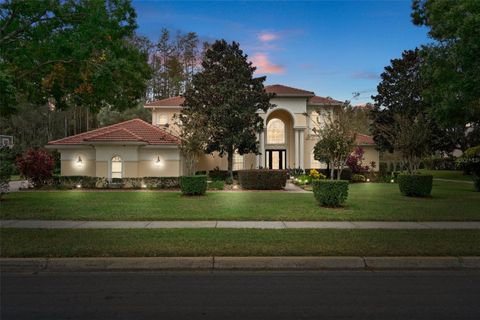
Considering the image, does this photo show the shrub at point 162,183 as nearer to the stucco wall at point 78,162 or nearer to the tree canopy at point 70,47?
the stucco wall at point 78,162

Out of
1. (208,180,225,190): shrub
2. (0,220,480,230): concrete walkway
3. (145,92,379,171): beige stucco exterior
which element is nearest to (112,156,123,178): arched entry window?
(208,180,225,190): shrub

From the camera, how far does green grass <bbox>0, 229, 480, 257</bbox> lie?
8.41 m

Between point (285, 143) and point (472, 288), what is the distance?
107 ft

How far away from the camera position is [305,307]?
5.68 metres

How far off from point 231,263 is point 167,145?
2140 centimetres

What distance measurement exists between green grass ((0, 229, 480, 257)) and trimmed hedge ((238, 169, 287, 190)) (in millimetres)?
14507

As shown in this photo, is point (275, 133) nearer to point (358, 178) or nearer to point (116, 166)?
point (358, 178)

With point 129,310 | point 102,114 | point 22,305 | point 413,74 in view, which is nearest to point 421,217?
point 129,310

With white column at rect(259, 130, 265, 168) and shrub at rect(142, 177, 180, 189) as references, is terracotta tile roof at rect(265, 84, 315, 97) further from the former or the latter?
shrub at rect(142, 177, 180, 189)

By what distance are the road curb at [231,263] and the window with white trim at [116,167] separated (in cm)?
2065

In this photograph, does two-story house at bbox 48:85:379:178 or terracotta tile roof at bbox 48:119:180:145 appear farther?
two-story house at bbox 48:85:379:178

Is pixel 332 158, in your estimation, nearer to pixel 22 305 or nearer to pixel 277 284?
pixel 277 284

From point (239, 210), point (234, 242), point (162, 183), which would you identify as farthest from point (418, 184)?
point (162, 183)

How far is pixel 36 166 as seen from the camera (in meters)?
25.2
